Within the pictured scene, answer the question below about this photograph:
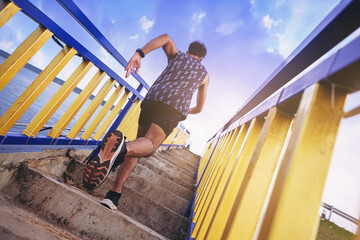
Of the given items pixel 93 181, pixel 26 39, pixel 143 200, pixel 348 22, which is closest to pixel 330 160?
pixel 348 22

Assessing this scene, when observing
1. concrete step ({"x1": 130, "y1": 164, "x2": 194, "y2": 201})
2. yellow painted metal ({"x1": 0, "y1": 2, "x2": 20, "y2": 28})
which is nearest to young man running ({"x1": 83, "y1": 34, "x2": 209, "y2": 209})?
yellow painted metal ({"x1": 0, "y1": 2, "x2": 20, "y2": 28})

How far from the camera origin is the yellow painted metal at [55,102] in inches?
56.3

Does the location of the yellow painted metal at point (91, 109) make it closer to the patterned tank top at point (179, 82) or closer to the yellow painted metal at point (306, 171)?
the patterned tank top at point (179, 82)

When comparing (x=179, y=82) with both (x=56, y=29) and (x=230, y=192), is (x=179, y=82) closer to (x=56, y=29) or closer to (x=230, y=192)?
(x=56, y=29)

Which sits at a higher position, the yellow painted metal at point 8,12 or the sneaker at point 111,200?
the yellow painted metal at point 8,12

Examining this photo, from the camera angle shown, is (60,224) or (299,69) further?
(60,224)

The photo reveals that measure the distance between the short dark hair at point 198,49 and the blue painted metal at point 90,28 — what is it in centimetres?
74

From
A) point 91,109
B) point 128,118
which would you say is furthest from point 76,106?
point 128,118

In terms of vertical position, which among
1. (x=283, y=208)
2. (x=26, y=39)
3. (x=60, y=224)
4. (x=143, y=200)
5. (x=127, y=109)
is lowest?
(x=60, y=224)

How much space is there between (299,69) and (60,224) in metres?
1.60

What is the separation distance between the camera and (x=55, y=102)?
4.91ft

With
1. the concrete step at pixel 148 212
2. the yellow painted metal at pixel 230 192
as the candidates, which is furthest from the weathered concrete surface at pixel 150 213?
the yellow painted metal at pixel 230 192

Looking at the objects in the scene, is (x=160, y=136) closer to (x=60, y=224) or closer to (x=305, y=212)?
(x=60, y=224)

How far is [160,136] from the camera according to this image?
5.23 feet
